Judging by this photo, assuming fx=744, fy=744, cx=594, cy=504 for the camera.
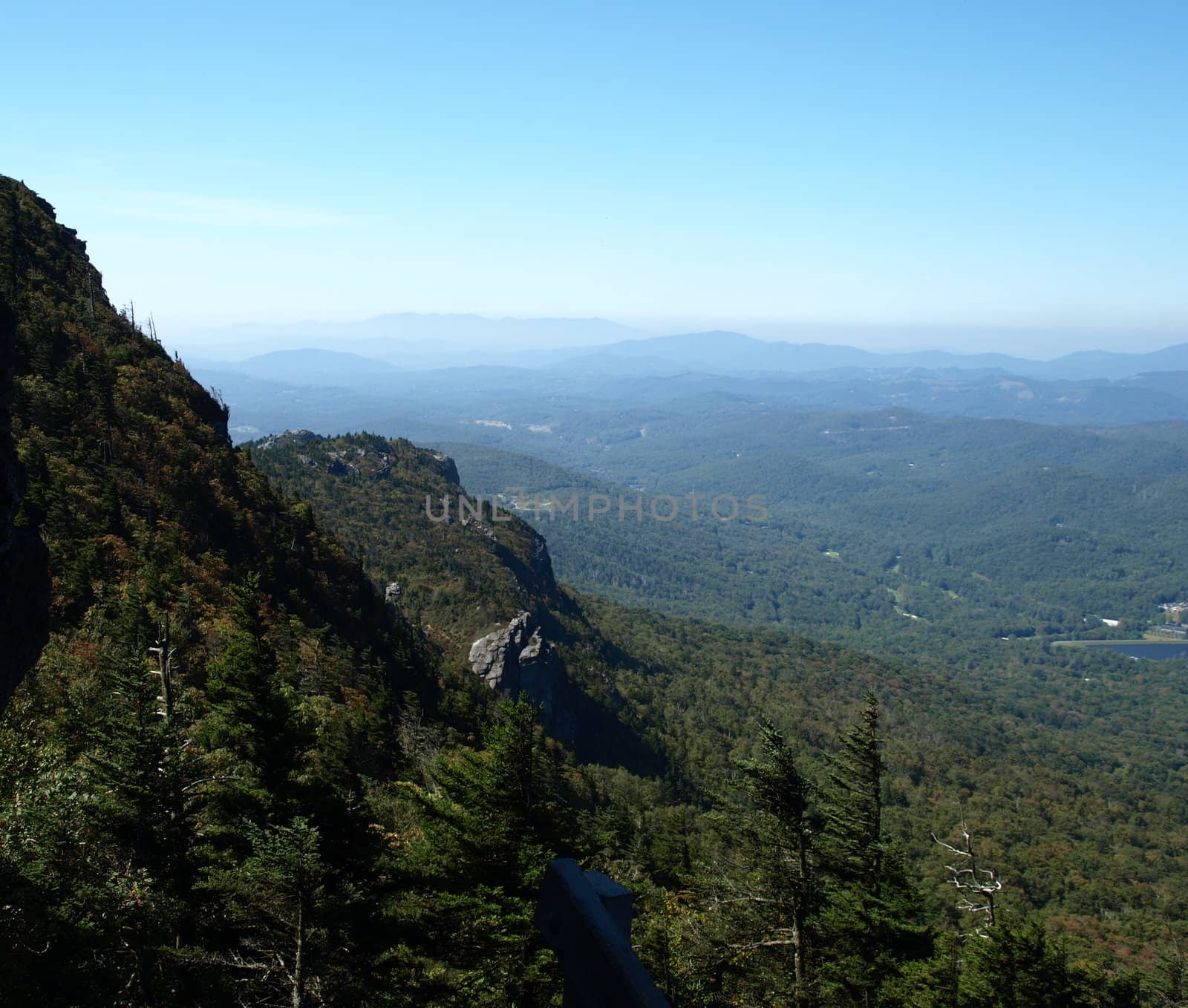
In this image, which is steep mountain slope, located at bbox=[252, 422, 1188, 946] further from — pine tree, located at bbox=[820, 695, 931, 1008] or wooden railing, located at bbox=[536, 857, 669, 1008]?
wooden railing, located at bbox=[536, 857, 669, 1008]

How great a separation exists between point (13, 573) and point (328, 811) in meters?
6.53

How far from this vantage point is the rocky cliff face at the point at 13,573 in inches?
388

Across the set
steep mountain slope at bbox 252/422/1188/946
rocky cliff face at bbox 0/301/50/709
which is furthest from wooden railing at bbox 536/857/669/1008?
steep mountain slope at bbox 252/422/1188/946

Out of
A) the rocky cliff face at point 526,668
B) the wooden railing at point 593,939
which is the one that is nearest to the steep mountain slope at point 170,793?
the wooden railing at point 593,939

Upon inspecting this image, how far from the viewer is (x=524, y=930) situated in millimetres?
13055

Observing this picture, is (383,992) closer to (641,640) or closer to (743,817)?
(743,817)

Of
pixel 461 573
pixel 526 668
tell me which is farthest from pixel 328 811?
pixel 461 573

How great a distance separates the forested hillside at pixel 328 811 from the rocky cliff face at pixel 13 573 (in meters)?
1.66

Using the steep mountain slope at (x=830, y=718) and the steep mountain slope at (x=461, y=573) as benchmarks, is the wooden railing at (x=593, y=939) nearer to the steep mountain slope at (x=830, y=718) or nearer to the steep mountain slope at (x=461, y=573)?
the steep mountain slope at (x=830, y=718)

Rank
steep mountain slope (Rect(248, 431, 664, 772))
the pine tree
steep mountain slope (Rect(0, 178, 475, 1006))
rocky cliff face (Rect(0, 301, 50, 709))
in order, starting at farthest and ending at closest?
steep mountain slope (Rect(248, 431, 664, 772))
the pine tree
steep mountain slope (Rect(0, 178, 475, 1006))
rocky cliff face (Rect(0, 301, 50, 709))

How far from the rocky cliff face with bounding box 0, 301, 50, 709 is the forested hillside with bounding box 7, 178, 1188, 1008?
1657 millimetres

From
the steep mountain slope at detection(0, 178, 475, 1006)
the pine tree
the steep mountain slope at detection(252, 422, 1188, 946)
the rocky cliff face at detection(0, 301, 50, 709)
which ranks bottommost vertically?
the steep mountain slope at detection(252, 422, 1188, 946)

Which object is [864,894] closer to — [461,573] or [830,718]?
[461,573]

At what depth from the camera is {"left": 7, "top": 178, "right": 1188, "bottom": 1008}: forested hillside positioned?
40.2 feet
